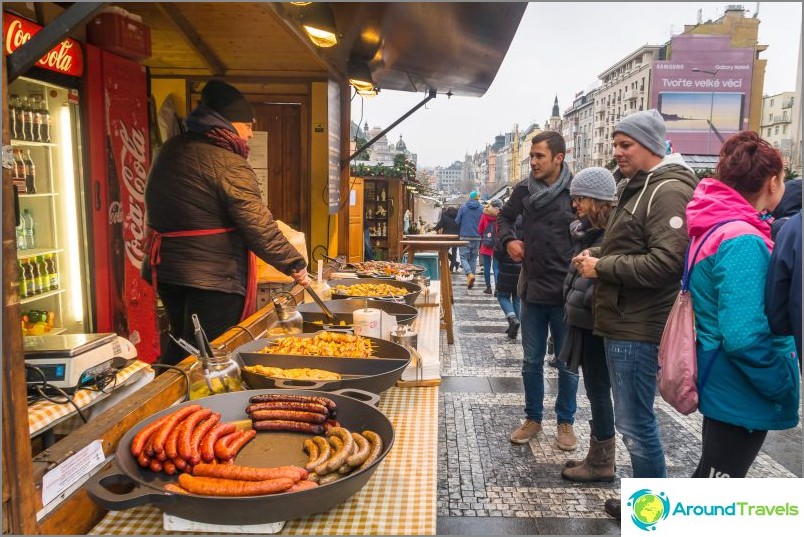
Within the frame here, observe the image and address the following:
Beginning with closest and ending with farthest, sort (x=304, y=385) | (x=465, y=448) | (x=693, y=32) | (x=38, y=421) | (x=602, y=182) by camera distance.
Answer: (x=304, y=385) < (x=38, y=421) < (x=602, y=182) < (x=465, y=448) < (x=693, y=32)

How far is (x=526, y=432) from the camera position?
4383 mm

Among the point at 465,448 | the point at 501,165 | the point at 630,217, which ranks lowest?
the point at 465,448

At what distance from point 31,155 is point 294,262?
2.66 m

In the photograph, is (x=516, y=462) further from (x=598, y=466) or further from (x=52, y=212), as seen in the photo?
(x=52, y=212)

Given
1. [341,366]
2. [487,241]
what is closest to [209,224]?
[341,366]

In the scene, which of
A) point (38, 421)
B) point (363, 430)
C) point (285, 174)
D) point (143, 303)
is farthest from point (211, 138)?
point (285, 174)

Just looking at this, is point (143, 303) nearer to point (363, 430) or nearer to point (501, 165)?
point (363, 430)

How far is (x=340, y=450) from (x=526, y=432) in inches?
125

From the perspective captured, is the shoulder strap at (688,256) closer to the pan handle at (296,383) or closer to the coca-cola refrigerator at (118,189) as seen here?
the pan handle at (296,383)

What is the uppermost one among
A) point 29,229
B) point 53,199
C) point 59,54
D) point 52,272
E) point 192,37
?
point 192,37

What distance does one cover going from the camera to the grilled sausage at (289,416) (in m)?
1.74

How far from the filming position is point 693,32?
218ft

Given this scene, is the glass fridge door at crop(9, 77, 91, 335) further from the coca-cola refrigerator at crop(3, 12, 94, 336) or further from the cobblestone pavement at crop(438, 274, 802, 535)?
the cobblestone pavement at crop(438, 274, 802, 535)

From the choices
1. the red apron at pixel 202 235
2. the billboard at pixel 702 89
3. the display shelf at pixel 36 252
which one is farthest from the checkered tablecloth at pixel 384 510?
the billboard at pixel 702 89
